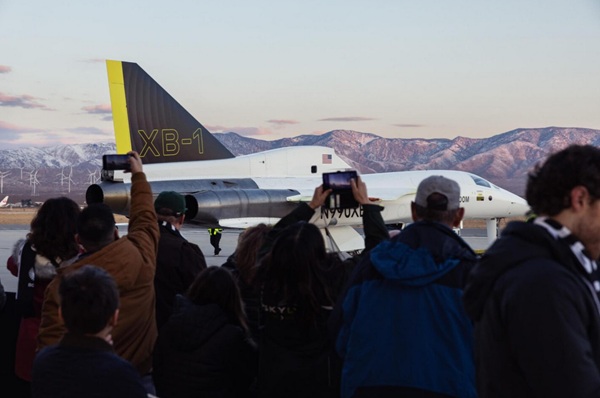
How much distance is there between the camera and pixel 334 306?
3920 millimetres

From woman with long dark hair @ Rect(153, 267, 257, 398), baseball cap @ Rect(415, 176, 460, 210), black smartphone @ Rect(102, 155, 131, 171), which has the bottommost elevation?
woman with long dark hair @ Rect(153, 267, 257, 398)

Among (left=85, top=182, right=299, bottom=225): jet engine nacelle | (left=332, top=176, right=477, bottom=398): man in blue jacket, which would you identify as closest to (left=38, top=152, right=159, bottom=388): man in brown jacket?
(left=332, top=176, right=477, bottom=398): man in blue jacket

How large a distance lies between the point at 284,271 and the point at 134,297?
1.04 meters

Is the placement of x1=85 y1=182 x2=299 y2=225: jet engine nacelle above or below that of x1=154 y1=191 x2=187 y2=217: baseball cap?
below

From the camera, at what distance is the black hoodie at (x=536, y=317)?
235 centimetres

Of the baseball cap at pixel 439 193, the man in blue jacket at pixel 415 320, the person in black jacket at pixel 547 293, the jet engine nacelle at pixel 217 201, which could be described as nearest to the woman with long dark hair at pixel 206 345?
the man in blue jacket at pixel 415 320

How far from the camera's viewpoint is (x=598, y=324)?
2.43 metres

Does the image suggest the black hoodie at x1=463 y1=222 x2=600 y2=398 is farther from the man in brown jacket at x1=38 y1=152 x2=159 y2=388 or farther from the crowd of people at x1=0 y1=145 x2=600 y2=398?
the man in brown jacket at x1=38 y1=152 x2=159 y2=388

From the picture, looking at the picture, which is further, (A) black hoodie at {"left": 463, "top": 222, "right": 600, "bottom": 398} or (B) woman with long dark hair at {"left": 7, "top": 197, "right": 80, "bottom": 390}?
(B) woman with long dark hair at {"left": 7, "top": 197, "right": 80, "bottom": 390}

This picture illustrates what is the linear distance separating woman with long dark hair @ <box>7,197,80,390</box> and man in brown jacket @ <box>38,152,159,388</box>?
231 mm

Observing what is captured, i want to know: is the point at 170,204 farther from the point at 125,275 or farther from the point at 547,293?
the point at 547,293

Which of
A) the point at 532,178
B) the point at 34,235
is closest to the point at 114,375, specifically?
the point at 532,178

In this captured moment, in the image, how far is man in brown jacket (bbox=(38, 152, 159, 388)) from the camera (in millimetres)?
4395

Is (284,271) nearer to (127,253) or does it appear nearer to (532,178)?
(127,253)
